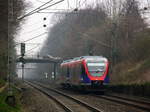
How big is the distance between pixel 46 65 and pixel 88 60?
89.8 m

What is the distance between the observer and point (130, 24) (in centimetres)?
5588

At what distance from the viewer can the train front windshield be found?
32562 mm

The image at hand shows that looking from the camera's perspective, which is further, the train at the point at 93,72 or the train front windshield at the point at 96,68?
the train front windshield at the point at 96,68

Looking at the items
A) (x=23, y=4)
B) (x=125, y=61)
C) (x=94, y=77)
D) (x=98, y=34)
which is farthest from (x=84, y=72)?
(x=98, y=34)

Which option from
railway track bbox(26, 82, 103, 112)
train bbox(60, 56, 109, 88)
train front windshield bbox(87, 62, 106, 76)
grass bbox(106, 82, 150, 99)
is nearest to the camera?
→ railway track bbox(26, 82, 103, 112)

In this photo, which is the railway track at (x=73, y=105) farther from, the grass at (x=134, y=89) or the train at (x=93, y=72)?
the grass at (x=134, y=89)

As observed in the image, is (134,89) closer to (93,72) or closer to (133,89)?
(133,89)

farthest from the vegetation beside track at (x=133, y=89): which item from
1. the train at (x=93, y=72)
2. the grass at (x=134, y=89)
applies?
the train at (x=93, y=72)

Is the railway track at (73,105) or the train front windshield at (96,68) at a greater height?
the train front windshield at (96,68)

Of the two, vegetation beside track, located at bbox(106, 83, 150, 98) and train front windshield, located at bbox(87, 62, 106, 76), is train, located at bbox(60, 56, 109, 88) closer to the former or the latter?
train front windshield, located at bbox(87, 62, 106, 76)

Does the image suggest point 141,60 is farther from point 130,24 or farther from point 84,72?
point 84,72

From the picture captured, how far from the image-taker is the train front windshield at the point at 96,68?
3256cm

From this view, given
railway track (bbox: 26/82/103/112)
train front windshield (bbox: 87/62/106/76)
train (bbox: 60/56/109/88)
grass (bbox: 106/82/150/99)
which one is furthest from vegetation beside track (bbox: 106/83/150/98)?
railway track (bbox: 26/82/103/112)

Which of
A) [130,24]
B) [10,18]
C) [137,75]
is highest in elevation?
[130,24]
